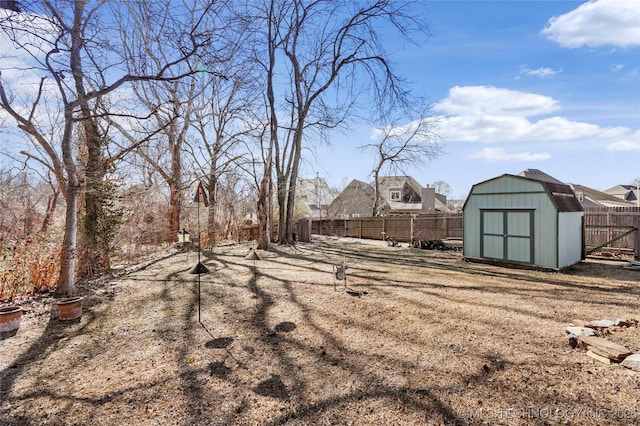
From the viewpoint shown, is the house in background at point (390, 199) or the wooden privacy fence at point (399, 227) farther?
the house in background at point (390, 199)

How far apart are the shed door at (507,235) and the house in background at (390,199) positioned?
1640 cm

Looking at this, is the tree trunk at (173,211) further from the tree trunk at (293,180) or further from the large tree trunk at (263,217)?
the tree trunk at (293,180)

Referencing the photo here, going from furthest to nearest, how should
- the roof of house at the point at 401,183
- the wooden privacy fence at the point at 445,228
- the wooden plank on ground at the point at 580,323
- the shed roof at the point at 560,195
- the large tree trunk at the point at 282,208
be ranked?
the roof of house at the point at 401,183, the large tree trunk at the point at 282,208, the wooden privacy fence at the point at 445,228, the shed roof at the point at 560,195, the wooden plank on ground at the point at 580,323

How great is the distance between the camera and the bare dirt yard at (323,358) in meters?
2.35

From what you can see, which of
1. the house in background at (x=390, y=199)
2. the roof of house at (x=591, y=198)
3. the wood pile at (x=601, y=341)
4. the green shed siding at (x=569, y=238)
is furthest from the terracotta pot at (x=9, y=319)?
the roof of house at (x=591, y=198)

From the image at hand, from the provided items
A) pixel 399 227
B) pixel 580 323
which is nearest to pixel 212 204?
pixel 399 227

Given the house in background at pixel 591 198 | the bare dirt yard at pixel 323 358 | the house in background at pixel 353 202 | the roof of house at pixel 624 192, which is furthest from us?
the roof of house at pixel 624 192

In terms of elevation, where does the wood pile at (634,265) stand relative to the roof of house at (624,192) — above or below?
below

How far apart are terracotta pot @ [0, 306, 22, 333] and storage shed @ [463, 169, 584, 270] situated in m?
10.2

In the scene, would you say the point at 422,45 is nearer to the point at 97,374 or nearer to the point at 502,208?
the point at 502,208

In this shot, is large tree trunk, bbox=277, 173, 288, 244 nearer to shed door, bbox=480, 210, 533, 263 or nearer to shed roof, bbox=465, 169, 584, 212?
shed roof, bbox=465, 169, 584, 212

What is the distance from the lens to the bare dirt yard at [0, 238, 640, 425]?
2352 mm

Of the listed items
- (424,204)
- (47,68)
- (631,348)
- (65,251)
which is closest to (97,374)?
(65,251)

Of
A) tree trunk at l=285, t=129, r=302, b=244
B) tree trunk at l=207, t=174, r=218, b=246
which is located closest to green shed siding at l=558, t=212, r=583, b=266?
tree trunk at l=285, t=129, r=302, b=244
